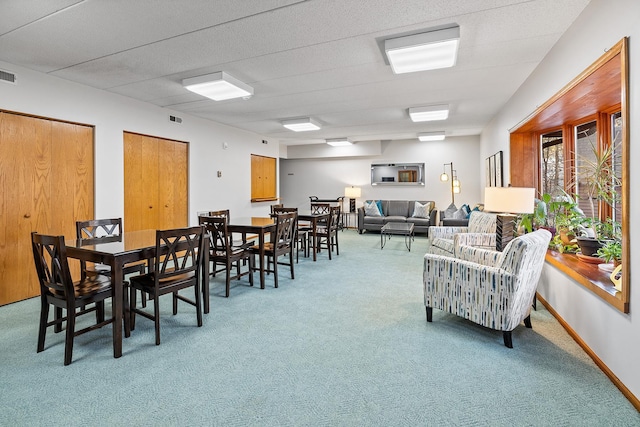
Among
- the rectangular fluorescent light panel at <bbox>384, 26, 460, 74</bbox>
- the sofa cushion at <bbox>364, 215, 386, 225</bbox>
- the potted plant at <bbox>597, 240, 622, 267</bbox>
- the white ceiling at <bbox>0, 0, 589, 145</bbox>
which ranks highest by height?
the white ceiling at <bbox>0, 0, 589, 145</bbox>

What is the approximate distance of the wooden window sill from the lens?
1.93 m

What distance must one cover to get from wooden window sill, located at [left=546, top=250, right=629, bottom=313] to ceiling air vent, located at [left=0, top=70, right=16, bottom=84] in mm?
5532

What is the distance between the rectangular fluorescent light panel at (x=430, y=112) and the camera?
16.7ft

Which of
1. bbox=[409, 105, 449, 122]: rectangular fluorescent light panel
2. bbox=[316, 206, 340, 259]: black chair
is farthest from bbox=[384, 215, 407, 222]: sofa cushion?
bbox=[409, 105, 449, 122]: rectangular fluorescent light panel

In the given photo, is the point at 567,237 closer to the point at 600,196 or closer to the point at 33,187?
the point at 600,196

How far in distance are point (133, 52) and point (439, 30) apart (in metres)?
2.82

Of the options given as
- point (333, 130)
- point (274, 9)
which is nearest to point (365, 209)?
point (333, 130)

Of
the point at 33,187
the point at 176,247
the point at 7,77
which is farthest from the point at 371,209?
the point at 7,77

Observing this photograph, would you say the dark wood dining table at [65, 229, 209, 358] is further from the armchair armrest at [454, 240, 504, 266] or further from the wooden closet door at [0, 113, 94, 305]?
the armchair armrest at [454, 240, 504, 266]

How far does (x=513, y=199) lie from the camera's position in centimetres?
313

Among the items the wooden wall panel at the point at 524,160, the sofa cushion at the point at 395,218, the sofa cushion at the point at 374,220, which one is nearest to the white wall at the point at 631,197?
the wooden wall panel at the point at 524,160

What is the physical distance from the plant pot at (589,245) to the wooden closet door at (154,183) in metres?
5.43

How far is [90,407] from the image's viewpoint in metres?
1.76

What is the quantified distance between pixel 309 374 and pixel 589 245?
2.57m
